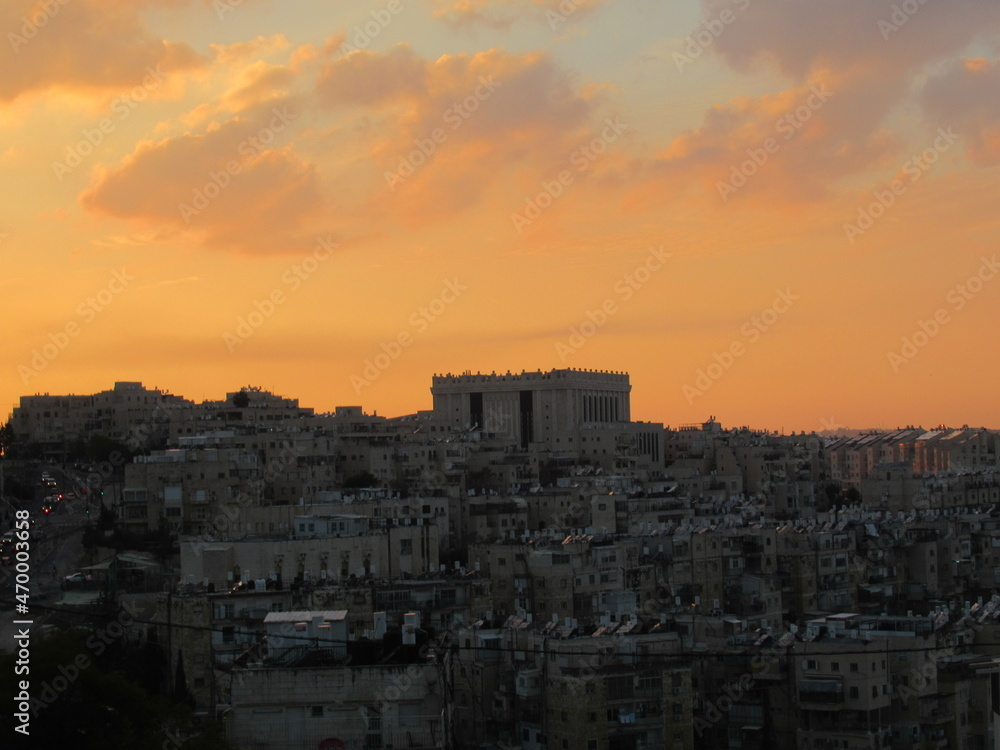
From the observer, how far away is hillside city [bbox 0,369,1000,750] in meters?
33.6

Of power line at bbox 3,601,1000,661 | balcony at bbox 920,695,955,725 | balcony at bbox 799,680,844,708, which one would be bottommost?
balcony at bbox 920,695,955,725

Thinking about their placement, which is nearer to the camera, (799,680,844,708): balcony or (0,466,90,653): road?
(799,680,844,708): balcony

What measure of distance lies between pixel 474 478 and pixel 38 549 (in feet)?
77.6

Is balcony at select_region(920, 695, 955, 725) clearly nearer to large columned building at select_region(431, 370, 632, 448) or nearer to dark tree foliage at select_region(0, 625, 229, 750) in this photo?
dark tree foliage at select_region(0, 625, 229, 750)

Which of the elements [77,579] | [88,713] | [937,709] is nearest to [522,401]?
[77,579]

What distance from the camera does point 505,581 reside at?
45812 millimetres

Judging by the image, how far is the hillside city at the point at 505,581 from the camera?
110 ft

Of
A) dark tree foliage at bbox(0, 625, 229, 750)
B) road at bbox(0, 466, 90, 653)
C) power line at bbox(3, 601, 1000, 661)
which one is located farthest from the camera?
road at bbox(0, 466, 90, 653)

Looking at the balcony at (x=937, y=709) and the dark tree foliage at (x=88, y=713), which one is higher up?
the dark tree foliage at (x=88, y=713)

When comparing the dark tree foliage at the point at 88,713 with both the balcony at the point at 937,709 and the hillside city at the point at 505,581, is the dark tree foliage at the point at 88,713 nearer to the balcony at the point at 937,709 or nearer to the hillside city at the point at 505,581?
the hillside city at the point at 505,581

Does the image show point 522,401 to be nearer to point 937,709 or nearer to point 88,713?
point 937,709

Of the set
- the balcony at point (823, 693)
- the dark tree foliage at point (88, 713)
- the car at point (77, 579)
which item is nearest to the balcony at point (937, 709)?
the balcony at point (823, 693)

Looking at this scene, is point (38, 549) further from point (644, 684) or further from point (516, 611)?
point (644, 684)

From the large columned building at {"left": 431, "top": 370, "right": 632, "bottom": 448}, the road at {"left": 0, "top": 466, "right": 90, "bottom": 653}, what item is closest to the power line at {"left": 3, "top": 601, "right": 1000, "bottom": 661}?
the road at {"left": 0, "top": 466, "right": 90, "bottom": 653}
